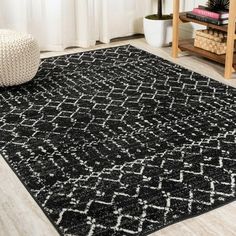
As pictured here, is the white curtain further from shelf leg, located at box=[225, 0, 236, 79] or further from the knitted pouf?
shelf leg, located at box=[225, 0, 236, 79]

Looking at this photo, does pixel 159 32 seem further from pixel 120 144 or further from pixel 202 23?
pixel 120 144

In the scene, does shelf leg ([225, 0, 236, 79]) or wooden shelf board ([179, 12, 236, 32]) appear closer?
shelf leg ([225, 0, 236, 79])

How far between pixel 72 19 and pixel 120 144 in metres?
2.10

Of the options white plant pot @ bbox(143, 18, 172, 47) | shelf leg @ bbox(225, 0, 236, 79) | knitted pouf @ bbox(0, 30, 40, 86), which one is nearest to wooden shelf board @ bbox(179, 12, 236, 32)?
shelf leg @ bbox(225, 0, 236, 79)

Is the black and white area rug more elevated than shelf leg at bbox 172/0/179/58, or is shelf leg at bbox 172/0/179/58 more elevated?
shelf leg at bbox 172/0/179/58

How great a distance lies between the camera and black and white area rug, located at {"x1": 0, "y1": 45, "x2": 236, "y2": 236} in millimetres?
1903

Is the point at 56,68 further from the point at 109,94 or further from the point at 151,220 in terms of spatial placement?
the point at 151,220

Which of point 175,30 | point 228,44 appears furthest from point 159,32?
point 228,44

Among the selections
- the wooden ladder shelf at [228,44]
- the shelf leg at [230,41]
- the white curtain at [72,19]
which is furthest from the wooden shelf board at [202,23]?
the white curtain at [72,19]

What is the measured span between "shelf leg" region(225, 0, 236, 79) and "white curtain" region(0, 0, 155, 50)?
53.9 inches

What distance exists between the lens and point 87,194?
2.00 metres

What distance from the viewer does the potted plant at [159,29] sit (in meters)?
4.17

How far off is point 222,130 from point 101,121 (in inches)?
26.8

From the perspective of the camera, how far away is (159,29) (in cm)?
417
